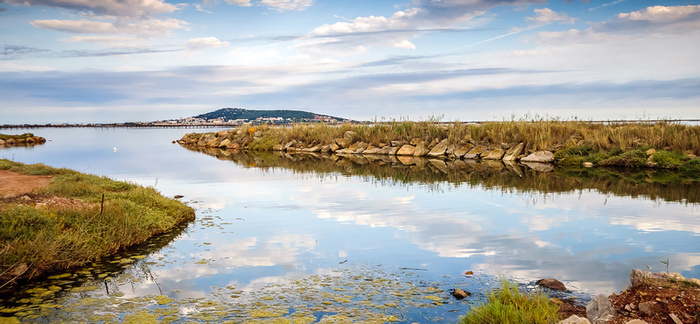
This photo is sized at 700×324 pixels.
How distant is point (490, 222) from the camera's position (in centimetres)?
1311

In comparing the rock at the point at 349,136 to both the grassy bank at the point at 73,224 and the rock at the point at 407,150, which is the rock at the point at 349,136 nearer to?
the rock at the point at 407,150

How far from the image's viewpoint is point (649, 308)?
582 cm

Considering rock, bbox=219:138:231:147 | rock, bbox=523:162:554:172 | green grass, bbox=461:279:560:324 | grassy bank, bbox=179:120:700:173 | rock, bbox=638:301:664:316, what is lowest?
green grass, bbox=461:279:560:324

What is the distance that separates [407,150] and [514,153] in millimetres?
7675

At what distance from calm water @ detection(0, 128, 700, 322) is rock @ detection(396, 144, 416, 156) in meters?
17.5

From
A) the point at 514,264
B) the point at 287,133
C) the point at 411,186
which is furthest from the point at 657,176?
the point at 287,133

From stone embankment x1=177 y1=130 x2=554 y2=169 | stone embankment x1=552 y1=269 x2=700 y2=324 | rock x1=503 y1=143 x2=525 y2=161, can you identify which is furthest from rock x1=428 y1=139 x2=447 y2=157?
stone embankment x1=552 y1=269 x2=700 y2=324

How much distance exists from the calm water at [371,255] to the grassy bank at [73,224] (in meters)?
0.38

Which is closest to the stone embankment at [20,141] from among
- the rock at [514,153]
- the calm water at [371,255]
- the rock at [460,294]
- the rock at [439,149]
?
the rock at [439,149]


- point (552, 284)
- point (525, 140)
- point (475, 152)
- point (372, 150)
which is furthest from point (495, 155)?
point (552, 284)

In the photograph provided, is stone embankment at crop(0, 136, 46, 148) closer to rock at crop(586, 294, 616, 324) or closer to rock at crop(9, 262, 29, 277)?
rock at crop(9, 262, 29, 277)

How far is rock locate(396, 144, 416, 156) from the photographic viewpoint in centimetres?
3537

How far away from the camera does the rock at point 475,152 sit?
32.4 m

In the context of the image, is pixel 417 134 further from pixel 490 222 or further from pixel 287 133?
pixel 490 222
